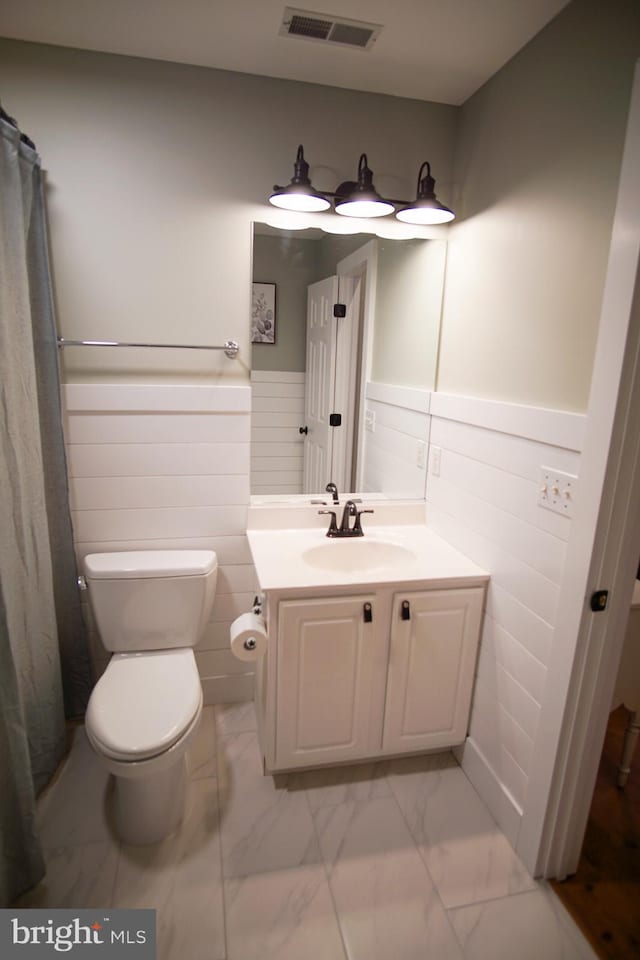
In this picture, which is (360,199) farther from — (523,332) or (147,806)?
(147,806)

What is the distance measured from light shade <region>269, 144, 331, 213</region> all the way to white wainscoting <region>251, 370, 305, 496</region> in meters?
0.59

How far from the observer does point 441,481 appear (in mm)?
2158

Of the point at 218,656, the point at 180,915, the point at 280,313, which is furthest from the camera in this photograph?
the point at 218,656

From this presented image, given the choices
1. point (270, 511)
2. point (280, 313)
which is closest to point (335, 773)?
point (270, 511)

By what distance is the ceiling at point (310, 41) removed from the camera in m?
1.50

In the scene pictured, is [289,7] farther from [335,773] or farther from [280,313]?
[335,773]

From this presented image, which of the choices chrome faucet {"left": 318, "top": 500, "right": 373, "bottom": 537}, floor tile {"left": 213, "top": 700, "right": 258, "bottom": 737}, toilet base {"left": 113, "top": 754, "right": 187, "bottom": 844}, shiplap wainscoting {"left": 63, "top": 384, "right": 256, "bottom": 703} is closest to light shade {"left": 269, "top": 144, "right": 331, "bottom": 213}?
shiplap wainscoting {"left": 63, "top": 384, "right": 256, "bottom": 703}

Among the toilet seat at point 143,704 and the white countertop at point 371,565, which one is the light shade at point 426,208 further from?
the toilet seat at point 143,704

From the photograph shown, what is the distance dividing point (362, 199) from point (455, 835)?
211cm

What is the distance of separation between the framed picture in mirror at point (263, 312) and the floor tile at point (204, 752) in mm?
1457

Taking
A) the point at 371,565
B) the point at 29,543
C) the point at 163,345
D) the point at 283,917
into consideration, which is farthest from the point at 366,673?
the point at 163,345

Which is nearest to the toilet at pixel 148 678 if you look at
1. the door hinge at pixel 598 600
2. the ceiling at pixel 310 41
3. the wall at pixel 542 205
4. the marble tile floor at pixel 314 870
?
the marble tile floor at pixel 314 870

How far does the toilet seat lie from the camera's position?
150 centimetres

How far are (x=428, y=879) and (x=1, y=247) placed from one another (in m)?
2.18
